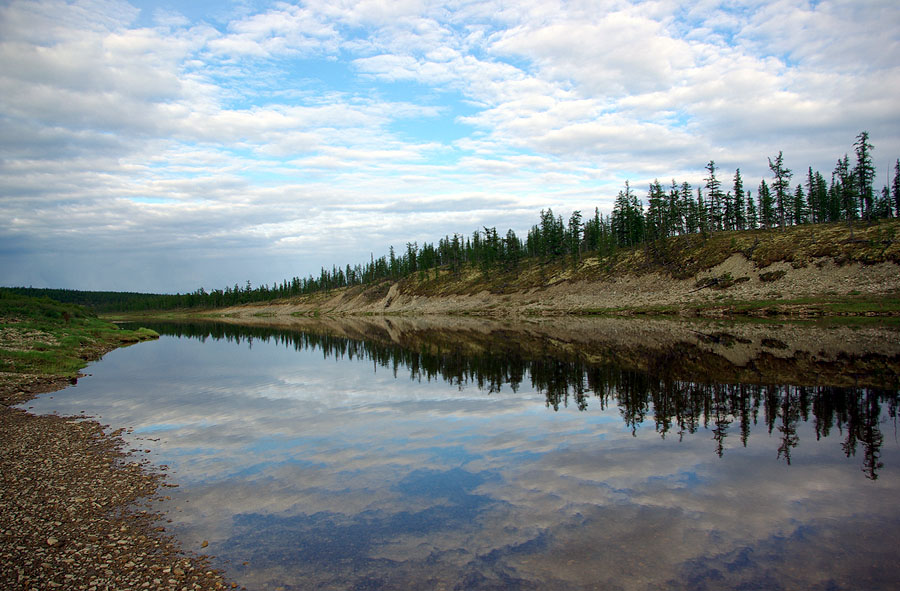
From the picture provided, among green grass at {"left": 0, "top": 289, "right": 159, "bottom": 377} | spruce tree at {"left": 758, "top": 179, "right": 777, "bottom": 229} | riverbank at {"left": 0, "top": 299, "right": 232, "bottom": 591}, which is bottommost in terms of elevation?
riverbank at {"left": 0, "top": 299, "right": 232, "bottom": 591}

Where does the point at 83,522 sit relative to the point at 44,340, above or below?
below

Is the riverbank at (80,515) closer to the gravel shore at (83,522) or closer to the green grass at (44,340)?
the gravel shore at (83,522)

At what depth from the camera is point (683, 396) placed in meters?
21.0

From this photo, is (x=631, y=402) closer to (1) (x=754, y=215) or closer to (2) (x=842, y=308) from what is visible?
(2) (x=842, y=308)

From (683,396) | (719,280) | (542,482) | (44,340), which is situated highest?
(719,280)

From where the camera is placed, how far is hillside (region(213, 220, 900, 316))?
192 ft

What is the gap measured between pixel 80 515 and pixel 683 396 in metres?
20.8

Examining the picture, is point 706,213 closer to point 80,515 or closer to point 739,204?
point 739,204

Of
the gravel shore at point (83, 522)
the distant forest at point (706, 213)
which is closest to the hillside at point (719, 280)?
the distant forest at point (706, 213)

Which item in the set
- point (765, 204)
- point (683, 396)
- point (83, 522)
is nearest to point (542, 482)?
point (83, 522)

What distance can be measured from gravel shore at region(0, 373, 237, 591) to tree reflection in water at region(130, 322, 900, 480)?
14203 millimetres

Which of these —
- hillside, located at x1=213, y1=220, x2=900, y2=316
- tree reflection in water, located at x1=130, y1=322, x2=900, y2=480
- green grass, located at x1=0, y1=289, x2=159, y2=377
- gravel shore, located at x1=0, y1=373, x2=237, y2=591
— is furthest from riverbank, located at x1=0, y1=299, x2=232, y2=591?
hillside, located at x1=213, y1=220, x2=900, y2=316

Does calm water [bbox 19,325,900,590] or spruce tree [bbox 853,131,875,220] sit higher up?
spruce tree [bbox 853,131,875,220]

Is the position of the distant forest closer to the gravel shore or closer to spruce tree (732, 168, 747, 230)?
spruce tree (732, 168, 747, 230)
